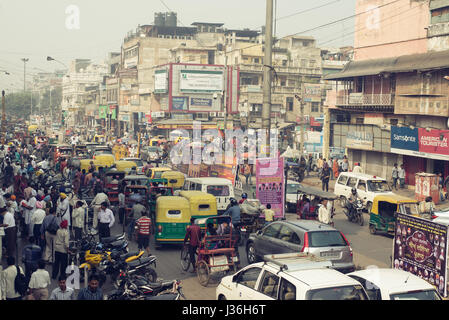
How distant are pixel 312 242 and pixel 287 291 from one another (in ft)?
15.2

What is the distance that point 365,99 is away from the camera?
121 ft

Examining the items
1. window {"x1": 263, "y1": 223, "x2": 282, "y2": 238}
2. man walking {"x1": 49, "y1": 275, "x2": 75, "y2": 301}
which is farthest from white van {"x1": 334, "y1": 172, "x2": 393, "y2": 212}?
man walking {"x1": 49, "y1": 275, "x2": 75, "y2": 301}

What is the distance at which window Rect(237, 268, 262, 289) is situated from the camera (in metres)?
9.45

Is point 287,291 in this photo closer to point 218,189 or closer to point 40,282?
point 40,282

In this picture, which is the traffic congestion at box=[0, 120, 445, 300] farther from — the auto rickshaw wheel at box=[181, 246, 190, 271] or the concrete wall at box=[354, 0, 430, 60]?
the concrete wall at box=[354, 0, 430, 60]

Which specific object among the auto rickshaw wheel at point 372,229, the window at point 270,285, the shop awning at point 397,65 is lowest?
the auto rickshaw wheel at point 372,229

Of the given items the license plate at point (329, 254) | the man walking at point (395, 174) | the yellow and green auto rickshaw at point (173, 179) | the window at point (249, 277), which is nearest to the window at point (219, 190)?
the yellow and green auto rickshaw at point (173, 179)

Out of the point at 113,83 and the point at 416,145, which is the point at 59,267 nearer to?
the point at 416,145

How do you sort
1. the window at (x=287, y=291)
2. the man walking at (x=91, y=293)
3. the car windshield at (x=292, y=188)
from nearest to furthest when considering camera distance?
the window at (x=287, y=291)
the man walking at (x=91, y=293)
the car windshield at (x=292, y=188)

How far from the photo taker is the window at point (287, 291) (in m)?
8.36

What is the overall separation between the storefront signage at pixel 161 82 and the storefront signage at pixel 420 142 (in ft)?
153

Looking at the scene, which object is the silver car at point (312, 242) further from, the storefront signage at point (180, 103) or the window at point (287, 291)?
the storefront signage at point (180, 103)

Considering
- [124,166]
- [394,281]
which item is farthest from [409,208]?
[124,166]

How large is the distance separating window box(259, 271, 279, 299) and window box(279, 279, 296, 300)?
15cm
